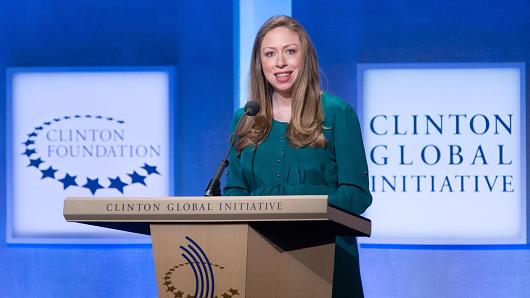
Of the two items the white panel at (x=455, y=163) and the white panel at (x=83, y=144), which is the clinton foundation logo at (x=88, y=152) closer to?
the white panel at (x=83, y=144)

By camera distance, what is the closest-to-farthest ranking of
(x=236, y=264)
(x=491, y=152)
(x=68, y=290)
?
(x=236, y=264) < (x=491, y=152) < (x=68, y=290)

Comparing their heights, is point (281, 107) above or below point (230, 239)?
above

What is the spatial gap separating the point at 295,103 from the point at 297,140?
0.13m

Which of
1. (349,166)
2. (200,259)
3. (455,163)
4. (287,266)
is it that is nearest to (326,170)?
(349,166)

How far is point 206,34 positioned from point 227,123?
48cm

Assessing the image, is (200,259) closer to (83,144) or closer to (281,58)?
(281,58)

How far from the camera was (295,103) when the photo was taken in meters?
2.70

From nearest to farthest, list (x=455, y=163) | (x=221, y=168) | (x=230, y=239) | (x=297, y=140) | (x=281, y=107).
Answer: (x=230, y=239) → (x=221, y=168) → (x=297, y=140) → (x=281, y=107) → (x=455, y=163)

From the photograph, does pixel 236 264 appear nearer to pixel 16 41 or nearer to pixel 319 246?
pixel 319 246

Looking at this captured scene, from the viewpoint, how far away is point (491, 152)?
4520mm

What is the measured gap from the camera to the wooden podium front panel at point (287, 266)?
2090mm

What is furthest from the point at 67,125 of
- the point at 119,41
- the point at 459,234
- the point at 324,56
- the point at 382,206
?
the point at 459,234

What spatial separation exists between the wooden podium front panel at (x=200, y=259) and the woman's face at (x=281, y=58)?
766 mm

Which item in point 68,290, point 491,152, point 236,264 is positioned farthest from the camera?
point 68,290
